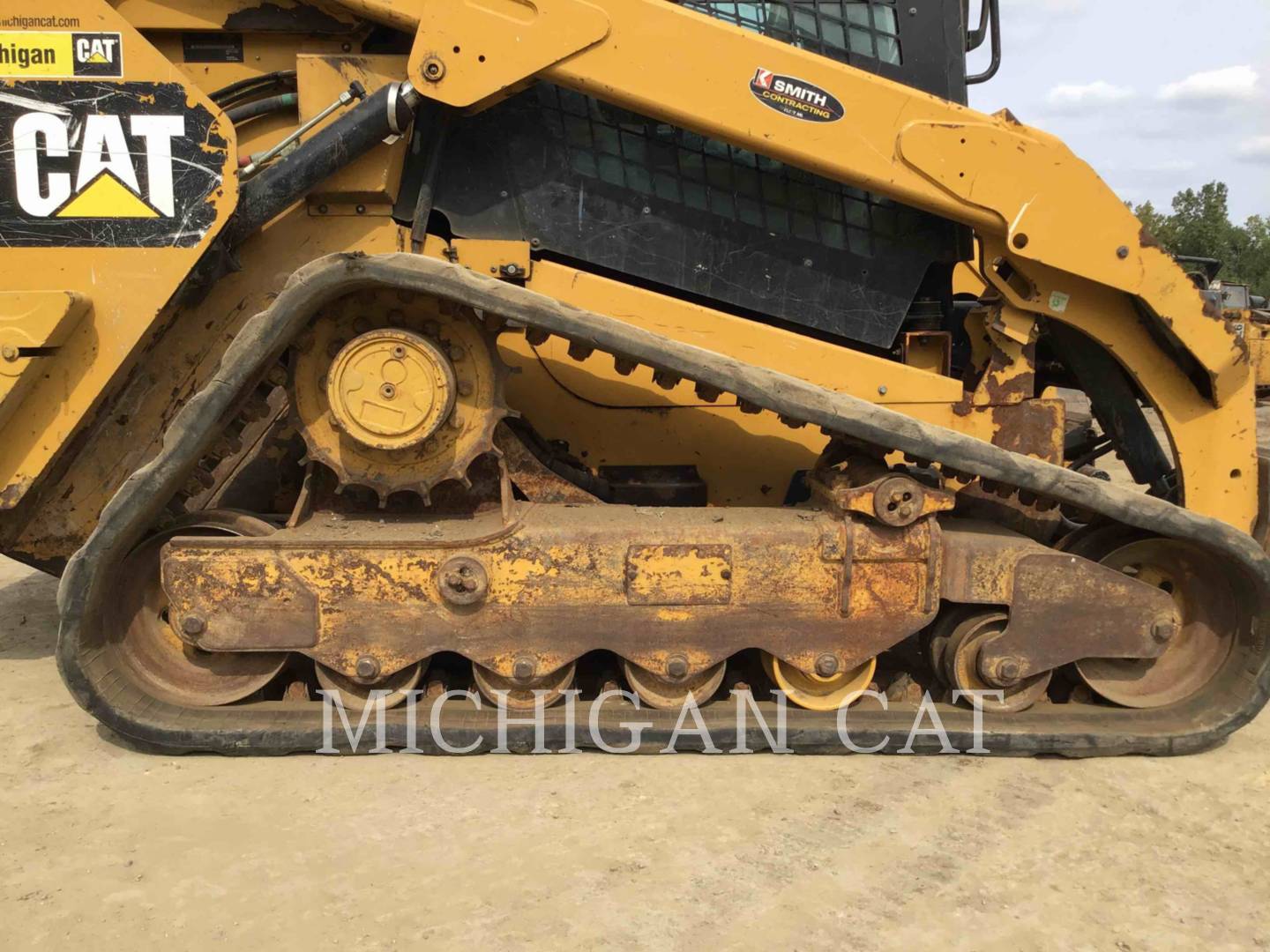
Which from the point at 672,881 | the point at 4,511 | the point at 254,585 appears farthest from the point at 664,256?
the point at 4,511

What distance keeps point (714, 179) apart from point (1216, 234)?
4870cm

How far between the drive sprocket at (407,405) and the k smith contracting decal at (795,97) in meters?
1.11

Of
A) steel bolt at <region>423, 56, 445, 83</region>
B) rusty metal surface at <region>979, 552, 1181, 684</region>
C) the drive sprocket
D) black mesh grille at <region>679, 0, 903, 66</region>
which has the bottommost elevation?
rusty metal surface at <region>979, 552, 1181, 684</region>

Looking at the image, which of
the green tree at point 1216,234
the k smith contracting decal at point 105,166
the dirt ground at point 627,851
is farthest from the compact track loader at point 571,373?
the green tree at point 1216,234

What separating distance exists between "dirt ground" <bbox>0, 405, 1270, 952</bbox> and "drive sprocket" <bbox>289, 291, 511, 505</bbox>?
0.87 metres

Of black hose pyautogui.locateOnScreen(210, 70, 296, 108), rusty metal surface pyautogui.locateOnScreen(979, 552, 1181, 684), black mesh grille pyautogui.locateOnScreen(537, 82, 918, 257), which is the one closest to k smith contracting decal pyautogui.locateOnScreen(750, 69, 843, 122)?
black mesh grille pyautogui.locateOnScreen(537, 82, 918, 257)

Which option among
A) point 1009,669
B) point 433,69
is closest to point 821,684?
point 1009,669

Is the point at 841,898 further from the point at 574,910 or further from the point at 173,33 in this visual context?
the point at 173,33

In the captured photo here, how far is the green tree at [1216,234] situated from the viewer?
4247cm

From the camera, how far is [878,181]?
10.4 ft

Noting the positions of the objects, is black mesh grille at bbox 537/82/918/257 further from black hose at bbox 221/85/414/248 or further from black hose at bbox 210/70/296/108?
black hose at bbox 210/70/296/108

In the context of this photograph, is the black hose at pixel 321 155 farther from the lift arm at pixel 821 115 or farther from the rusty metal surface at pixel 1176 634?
the rusty metal surface at pixel 1176 634

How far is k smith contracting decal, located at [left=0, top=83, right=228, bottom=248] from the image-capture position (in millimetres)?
3164

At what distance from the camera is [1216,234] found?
4419 centimetres
